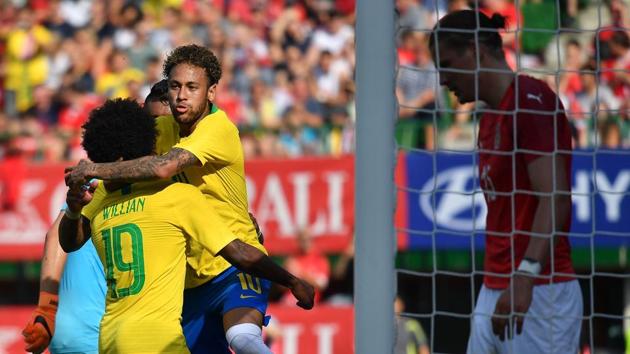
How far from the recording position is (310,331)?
10914 mm

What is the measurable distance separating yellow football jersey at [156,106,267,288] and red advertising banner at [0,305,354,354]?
19.8 feet

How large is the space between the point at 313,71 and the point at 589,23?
3476 millimetres

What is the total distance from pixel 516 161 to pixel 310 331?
6089mm

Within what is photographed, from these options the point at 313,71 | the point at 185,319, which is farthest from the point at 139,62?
the point at 185,319

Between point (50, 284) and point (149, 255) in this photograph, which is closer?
point (149, 255)

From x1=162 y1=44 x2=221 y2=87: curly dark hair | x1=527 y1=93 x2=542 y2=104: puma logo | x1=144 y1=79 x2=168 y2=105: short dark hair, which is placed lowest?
x1=527 y1=93 x2=542 y2=104: puma logo

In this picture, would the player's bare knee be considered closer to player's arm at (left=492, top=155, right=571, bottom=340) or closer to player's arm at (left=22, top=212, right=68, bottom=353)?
player's arm at (left=22, top=212, right=68, bottom=353)

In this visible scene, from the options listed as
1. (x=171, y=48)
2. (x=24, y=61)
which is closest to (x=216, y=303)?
(x=171, y=48)

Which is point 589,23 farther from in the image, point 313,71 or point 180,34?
point 180,34

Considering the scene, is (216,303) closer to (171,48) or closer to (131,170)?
(131,170)

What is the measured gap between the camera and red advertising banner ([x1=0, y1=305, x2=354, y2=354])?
35.4 feet

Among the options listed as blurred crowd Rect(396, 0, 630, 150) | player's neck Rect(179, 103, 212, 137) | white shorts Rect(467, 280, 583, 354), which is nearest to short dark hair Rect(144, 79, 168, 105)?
player's neck Rect(179, 103, 212, 137)

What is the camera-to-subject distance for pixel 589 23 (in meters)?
10.6

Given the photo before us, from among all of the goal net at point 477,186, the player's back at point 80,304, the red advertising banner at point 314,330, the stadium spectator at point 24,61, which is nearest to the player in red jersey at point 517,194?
the player's back at point 80,304
